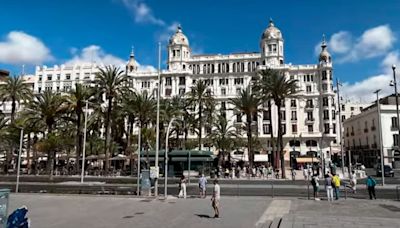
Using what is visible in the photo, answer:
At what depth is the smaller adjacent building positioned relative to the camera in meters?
66.7

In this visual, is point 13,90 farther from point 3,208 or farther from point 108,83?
point 3,208

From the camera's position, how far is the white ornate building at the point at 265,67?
3280 inches

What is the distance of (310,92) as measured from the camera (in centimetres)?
8650

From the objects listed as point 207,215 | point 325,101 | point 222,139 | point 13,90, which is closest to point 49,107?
point 13,90

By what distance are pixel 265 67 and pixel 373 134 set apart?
89.8ft

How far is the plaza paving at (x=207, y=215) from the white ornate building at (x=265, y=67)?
195ft

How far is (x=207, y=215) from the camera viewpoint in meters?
16.4

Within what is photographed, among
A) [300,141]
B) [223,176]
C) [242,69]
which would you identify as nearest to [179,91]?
[242,69]

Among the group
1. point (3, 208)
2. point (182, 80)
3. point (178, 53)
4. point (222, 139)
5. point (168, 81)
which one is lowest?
point (3, 208)

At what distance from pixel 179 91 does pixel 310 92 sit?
3146 centimetres

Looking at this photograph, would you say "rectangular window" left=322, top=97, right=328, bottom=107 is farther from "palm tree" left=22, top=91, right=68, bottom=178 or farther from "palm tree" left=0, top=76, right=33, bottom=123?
"palm tree" left=0, top=76, right=33, bottom=123

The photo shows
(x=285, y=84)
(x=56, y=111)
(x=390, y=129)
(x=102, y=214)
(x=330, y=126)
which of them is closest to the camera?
(x=102, y=214)

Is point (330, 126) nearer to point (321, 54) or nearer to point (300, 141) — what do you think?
point (300, 141)

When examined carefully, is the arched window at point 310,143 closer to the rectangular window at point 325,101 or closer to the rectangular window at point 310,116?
the rectangular window at point 310,116
